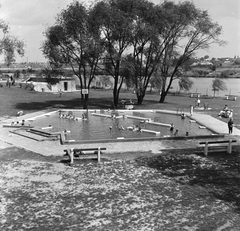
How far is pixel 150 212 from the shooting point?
30.9 ft

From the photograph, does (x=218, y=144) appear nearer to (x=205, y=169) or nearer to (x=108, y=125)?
(x=205, y=169)

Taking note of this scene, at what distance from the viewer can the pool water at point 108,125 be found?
2094 centimetres

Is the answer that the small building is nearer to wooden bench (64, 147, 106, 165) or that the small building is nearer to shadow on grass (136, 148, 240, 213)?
wooden bench (64, 147, 106, 165)

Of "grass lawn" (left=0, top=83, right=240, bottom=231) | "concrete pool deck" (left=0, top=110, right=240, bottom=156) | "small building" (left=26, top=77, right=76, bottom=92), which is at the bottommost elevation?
"grass lawn" (left=0, top=83, right=240, bottom=231)

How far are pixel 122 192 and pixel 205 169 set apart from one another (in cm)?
456

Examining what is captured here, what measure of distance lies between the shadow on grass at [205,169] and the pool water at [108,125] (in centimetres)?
528

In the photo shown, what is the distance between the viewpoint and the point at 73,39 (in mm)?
32188

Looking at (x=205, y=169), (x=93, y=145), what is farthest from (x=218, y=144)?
(x=93, y=145)

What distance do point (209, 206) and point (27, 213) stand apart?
223 inches

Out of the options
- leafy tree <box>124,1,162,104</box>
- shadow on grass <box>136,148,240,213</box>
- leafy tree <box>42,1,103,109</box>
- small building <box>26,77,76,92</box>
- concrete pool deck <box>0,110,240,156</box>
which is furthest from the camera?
small building <box>26,77,76,92</box>

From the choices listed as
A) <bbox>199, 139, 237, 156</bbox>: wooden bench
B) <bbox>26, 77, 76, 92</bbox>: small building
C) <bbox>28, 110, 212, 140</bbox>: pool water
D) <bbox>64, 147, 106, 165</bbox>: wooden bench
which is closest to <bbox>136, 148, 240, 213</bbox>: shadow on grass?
<bbox>199, 139, 237, 156</bbox>: wooden bench

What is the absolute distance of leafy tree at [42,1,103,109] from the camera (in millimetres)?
31172

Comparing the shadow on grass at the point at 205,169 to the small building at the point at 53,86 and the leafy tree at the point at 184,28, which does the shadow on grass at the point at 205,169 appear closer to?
the leafy tree at the point at 184,28

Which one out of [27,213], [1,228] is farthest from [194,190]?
[1,228]
